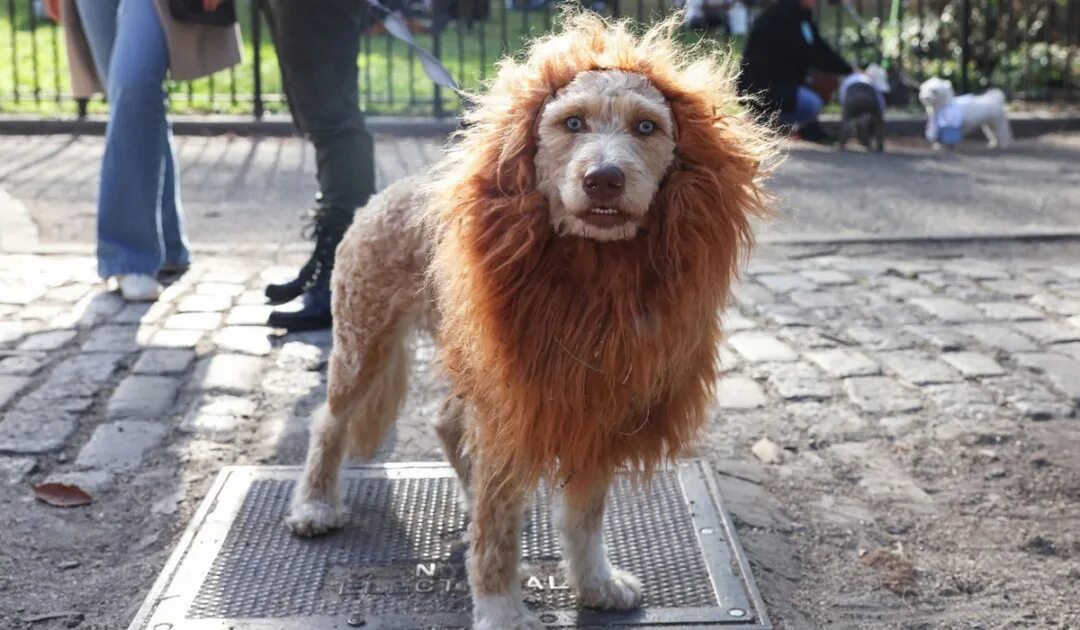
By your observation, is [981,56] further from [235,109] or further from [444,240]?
[444,240]

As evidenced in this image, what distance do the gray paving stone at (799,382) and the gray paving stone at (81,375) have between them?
8.52ft

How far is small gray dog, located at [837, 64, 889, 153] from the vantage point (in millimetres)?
10422

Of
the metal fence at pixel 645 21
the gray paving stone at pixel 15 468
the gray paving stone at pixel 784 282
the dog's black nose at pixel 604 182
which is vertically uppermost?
the metal fence at pixel 645 21

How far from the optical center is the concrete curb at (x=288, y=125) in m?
10.8

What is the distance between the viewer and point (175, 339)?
513 centimetres

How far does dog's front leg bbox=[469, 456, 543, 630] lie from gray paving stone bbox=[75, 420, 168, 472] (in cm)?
156

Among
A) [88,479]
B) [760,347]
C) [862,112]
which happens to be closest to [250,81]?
[862,112]

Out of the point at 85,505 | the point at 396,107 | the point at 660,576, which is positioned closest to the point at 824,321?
the point at 660,576

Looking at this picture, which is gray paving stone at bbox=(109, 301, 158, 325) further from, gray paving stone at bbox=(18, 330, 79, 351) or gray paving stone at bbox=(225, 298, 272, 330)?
gray paving stone at bbox=(225, 298, 272, 330)

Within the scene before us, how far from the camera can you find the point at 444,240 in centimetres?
280

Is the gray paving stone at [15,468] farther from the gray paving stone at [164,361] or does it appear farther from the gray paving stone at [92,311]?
the gray paving stone at [92,311]

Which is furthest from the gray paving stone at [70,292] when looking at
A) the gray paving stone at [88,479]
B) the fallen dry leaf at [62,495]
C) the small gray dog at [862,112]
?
the small gray dog at [862,112]

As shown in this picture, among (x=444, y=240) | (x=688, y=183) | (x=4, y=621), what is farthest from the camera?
(x=4, y=621)

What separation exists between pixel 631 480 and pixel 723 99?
0.94 meters
